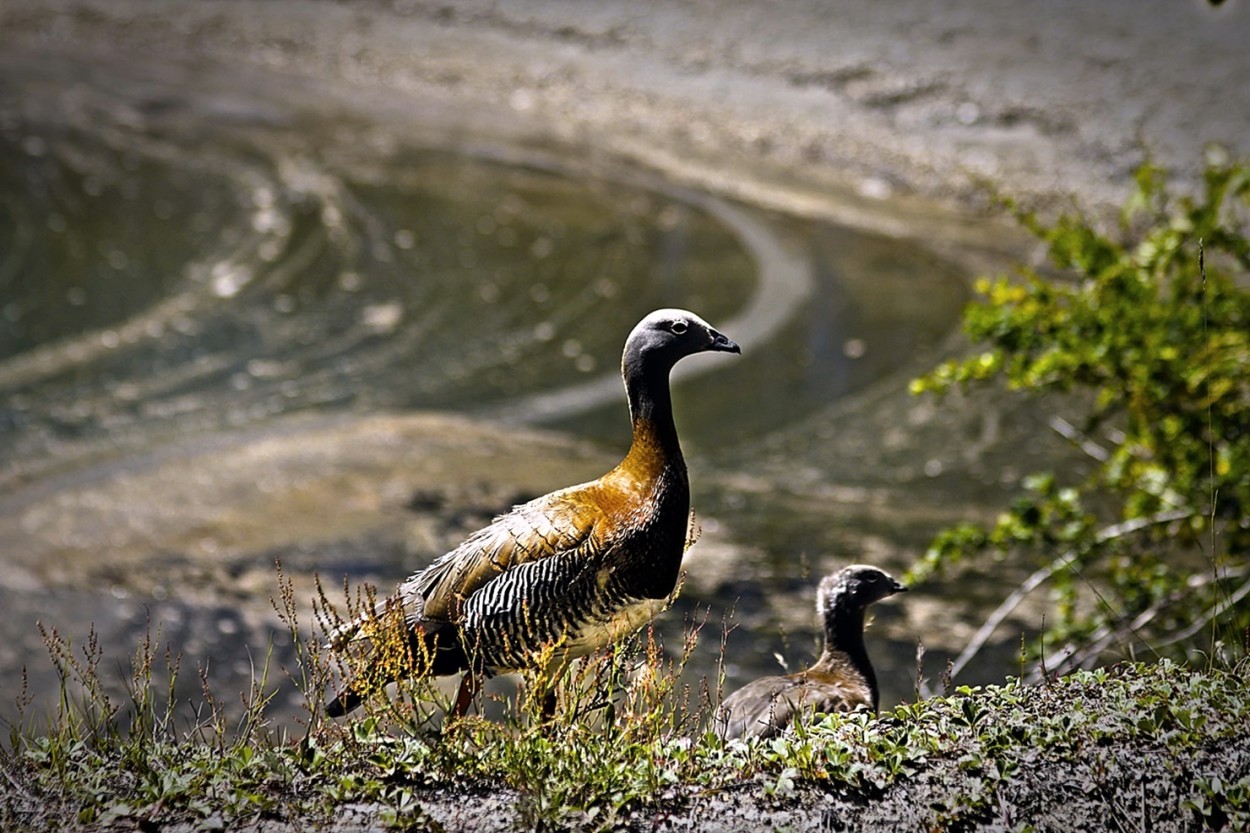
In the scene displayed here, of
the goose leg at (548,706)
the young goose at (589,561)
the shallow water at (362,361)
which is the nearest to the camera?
the young goose at (589,561)

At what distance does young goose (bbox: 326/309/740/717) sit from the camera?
189 inches

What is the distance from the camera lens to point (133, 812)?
4406 millimetres

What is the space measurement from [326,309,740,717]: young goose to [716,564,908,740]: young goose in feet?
1.61

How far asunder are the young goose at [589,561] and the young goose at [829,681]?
1.61 ft

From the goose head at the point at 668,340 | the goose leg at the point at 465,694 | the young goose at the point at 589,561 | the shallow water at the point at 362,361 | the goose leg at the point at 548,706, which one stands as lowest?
the shallow water at the point at 362,361

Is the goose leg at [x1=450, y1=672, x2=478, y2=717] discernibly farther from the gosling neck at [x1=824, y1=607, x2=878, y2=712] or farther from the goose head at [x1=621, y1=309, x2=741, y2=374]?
the gosling neck at [x1=824, y1=607, x2=878, y2=712]

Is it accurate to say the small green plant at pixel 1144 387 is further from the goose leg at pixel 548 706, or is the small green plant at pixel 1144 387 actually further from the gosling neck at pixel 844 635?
the goose leg at pixel 548 706

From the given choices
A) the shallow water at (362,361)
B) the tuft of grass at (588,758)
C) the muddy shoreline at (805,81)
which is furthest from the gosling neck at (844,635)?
the muddy shoreline at (805,81)

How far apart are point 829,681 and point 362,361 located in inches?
320

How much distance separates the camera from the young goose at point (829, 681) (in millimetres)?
5219

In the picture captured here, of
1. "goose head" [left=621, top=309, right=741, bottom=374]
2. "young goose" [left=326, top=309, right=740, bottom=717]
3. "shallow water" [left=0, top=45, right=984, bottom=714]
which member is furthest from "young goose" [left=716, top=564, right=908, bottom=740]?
"shallow water" [left=0, top=45, right=984, bottom=714]

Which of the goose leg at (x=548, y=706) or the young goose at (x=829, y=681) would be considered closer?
the goose leg at (x=548, y=706)

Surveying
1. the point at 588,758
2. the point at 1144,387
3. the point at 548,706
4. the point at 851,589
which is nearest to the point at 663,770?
the point at 588,758

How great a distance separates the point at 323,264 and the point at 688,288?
3485 millimetres
